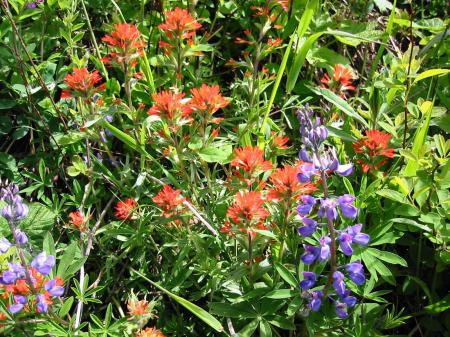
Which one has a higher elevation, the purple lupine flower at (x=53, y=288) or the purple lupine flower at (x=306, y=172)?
the purple lupine flower at (x=306, y=172)

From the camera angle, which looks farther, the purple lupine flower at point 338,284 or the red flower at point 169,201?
the red flower at point 169,201

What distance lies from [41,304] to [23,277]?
12cm

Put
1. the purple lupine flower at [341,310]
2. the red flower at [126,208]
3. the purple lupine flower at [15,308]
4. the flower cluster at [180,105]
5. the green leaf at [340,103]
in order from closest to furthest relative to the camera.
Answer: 1. the purple lupine flower at [15,308]
2. the purple lupine flower at [341,310]
3. the flower cluster at [180,105]
4. the red flower at [126,208]
5. the green leaf at [340,103]

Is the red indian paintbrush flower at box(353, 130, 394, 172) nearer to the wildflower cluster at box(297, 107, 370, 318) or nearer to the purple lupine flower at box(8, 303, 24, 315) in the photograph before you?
the wildflower cluster at box(297, 107, 370, 318)

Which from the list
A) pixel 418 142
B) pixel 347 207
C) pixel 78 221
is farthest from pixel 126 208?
pixel 418 142

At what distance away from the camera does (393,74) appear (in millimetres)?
2492

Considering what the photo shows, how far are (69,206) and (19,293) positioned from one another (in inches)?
33.8

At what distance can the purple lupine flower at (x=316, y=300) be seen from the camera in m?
1.89

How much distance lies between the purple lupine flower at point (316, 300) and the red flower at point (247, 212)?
27 centimetres

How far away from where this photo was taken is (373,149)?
7.41 ft

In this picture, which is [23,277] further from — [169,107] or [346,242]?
[346,242]

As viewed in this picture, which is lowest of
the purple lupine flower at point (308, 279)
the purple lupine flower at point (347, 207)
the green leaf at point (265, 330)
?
the green leaf at point (265, 330)

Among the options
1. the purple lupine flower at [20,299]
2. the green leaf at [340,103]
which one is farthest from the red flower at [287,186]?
the purple lupine flower at [20,299]

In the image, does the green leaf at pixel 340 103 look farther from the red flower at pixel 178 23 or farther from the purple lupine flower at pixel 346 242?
the purple lupine flower at pixel 346 242
